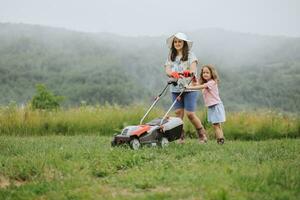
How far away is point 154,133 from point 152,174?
270cm

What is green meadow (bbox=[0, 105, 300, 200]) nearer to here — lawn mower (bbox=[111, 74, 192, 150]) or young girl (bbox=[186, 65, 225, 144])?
lawn mower (bbox=[111, 74, 192, 150])

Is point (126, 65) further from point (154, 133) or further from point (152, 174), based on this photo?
point (152, 174)

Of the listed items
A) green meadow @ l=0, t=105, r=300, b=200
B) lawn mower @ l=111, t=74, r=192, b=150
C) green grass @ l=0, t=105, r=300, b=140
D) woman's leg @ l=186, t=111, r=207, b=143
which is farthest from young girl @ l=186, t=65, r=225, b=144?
green grass @ l=0, t=105, r=300, b=140

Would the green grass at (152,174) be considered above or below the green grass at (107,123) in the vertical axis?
above

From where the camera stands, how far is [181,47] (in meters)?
10.1

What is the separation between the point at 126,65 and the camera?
68938 millimetres

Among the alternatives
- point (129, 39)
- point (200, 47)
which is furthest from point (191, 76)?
point (129, 39)

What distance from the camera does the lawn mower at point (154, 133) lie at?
29.1 ft

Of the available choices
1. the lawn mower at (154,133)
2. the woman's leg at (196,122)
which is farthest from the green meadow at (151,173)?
the woman's leg at (196,122)

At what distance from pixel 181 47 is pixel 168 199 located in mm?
5068

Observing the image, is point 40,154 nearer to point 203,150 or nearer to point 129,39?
point 203,150

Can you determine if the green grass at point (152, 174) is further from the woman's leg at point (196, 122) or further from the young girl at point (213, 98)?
the young girl at point (213, 98)

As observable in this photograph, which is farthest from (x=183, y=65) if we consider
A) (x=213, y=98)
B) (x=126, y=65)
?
(x=126, y=65)

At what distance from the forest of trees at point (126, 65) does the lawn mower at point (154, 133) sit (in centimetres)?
3584
